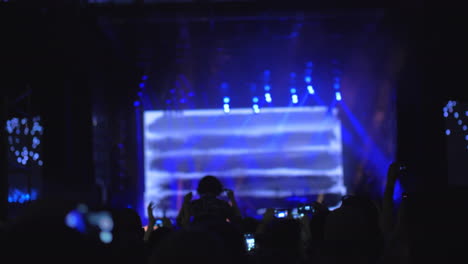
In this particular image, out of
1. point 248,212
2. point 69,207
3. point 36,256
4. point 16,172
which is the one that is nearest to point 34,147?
point 16,172

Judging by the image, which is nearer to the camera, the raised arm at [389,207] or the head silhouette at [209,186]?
the raised arm at [389,207]

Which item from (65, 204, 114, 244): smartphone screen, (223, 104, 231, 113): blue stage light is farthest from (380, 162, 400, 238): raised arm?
(223, 104, 231, 113): blue stage light

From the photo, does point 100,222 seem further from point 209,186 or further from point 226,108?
point 226,108

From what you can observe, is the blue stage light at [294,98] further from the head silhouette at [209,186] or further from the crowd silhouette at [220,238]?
the crowd silhouette at [220,238]

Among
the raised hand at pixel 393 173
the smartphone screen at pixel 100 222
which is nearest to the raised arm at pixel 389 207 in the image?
the raised hand at pixel 393 173

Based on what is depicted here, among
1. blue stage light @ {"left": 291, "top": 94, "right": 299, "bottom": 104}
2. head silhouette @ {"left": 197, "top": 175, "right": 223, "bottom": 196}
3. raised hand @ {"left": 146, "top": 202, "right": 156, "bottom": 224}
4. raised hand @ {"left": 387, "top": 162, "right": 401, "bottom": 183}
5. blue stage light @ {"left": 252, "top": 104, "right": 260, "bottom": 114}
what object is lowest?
raised hand @ {"left": 146, "top": 202, "right": 156, "bottom": 224}

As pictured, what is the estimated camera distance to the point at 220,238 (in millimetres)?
1267

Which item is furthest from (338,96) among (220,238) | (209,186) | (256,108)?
(220,238)

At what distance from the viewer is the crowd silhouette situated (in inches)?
30.4

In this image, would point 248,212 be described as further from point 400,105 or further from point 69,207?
point 69,207

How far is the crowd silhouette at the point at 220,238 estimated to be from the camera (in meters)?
0.77

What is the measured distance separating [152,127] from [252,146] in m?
1.94

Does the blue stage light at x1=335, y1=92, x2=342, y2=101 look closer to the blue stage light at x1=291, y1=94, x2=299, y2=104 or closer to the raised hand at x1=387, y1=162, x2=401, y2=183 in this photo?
the blue stage light at x1=291, y1=94, x2=299, y2=104

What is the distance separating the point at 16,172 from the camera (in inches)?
219
